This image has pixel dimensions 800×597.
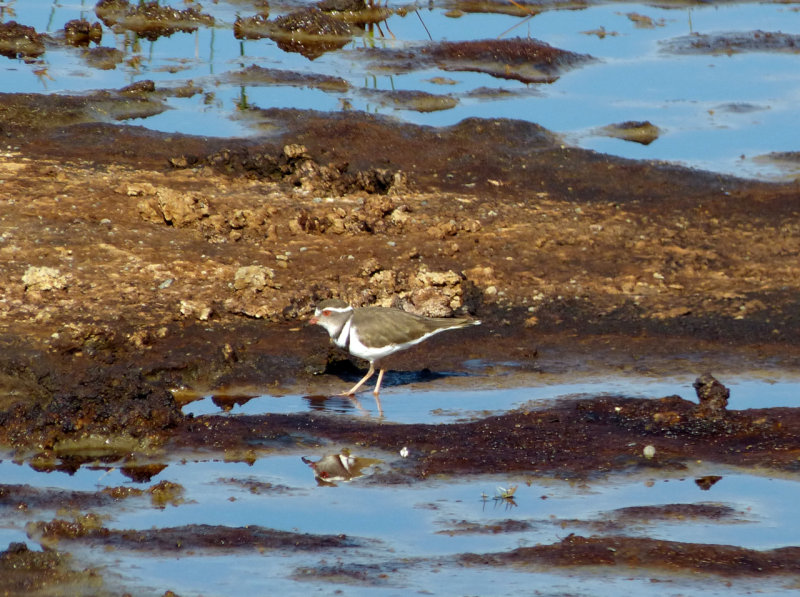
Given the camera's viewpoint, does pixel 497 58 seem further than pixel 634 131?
Yes

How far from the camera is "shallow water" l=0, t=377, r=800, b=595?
726cm

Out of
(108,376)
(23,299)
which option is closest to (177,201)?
(23,299)

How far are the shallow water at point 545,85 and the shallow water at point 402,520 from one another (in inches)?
338

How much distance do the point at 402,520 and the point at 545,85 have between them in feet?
44.0

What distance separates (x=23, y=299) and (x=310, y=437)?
11.9 ft

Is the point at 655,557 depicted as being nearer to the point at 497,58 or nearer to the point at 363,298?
the point at 363,298

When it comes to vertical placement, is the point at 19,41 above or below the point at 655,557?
above

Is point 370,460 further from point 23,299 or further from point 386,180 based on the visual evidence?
point 386,180

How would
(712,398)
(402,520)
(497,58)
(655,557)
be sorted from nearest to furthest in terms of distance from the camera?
(655,557) → (402,520) → (712,398) → (497,58)

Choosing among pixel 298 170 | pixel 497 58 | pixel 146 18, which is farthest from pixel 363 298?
pixel 146 18

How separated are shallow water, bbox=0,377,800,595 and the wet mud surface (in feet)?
0.34

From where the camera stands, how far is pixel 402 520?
8195mm

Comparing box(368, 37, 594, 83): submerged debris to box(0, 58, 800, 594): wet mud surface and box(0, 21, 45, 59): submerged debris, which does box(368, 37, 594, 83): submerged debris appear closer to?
box(0, 58, 800, 594): wet mud surface

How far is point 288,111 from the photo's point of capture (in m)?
17.8
